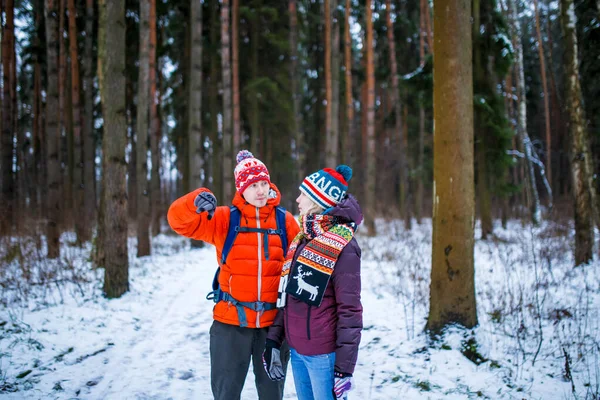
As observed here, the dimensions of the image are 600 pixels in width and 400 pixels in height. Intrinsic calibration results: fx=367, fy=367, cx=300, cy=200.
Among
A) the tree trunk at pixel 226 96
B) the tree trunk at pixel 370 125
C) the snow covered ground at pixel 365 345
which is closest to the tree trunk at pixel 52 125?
the snow covered ground at pixel 365 345

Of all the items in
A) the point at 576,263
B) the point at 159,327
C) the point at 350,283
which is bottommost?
the point at 159,327

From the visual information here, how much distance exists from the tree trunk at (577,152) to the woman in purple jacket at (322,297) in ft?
22.9

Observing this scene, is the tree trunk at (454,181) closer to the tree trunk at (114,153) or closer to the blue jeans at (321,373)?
the blue jeans at (321,373)

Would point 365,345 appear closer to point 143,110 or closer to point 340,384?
point 340,384

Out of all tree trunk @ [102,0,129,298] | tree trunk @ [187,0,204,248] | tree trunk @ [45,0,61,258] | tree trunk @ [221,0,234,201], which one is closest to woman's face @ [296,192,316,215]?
tree trunk @ [102,0,129,298]

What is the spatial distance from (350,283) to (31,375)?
138 inches

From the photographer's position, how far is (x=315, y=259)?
7.00 ft

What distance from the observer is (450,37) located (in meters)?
4.18

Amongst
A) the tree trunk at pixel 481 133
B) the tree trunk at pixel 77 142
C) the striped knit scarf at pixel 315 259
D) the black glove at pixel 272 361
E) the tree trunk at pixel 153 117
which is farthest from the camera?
the tree trunk at pixel 153 117

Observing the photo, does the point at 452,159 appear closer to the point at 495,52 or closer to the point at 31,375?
the point at 31,375

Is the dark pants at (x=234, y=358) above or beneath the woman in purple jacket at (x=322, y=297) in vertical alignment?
beneath

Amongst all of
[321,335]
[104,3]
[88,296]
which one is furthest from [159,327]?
[104,3]

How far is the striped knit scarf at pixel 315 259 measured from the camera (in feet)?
6.91

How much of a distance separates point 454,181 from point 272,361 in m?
2.92
